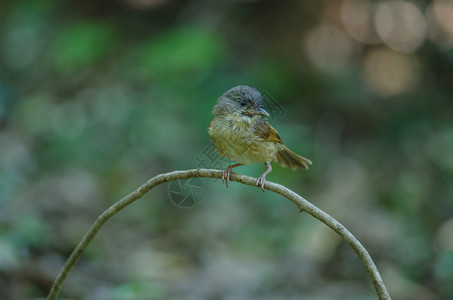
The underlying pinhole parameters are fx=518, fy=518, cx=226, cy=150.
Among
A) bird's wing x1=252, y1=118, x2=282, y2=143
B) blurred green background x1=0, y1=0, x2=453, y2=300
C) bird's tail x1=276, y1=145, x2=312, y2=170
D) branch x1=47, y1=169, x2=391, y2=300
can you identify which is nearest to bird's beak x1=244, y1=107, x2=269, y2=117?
bird's wing x1=252, y1=118, x2=282, y2=143

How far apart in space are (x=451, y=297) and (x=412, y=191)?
6.14 ft

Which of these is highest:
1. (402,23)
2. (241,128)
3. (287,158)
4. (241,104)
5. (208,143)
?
(402,23)

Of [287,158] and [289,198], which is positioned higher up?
[289,198]

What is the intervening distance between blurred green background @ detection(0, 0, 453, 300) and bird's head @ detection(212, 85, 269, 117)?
1673mm

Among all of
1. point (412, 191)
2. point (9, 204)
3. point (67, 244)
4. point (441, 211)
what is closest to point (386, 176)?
point (412, 191)

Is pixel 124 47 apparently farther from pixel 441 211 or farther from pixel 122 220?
pixel 441 211

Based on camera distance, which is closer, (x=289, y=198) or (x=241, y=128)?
(x=289, y=198)

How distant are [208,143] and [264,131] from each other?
2.89m

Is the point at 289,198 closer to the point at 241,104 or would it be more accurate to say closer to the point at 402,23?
the point at 241,104

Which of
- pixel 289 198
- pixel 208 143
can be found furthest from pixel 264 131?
pixel 208 143

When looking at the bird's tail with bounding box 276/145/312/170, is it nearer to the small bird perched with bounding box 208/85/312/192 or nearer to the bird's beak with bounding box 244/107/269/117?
the small bird perched with bounding box 208/85/312/192

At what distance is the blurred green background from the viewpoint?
4.49 meters

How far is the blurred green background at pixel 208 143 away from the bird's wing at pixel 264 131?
158 cm

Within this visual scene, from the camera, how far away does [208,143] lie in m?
5.50
